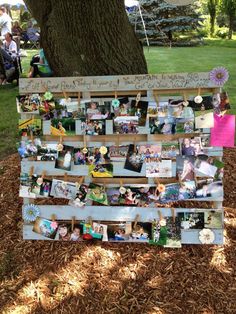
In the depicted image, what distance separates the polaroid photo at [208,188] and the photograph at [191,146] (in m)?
0.25

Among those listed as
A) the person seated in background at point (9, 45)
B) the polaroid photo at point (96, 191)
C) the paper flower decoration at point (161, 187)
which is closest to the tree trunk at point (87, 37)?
the polaroid photo at point (96, 191)

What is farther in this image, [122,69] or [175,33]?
[175,33]

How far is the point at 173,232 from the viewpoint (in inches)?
131

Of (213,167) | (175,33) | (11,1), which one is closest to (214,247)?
(213,167)

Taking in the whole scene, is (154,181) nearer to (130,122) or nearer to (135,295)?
(130,122)

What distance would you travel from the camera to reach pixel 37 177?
3326mm

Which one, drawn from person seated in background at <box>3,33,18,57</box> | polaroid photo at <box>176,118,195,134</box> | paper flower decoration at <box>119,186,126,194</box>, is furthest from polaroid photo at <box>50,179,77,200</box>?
person seated in background at <box>3,33,18,57</box>

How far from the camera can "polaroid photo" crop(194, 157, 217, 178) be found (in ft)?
10.4

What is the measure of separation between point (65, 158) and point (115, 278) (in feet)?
3.31

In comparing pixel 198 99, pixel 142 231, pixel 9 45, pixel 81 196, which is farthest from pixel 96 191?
pixel 9 45

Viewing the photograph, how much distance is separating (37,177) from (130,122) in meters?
Result: 0.87

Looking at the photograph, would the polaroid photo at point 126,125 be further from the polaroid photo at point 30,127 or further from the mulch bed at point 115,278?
the mulch bed at point 115,278

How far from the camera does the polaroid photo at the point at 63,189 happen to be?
3.31 metres

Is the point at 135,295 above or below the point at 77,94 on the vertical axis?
below
